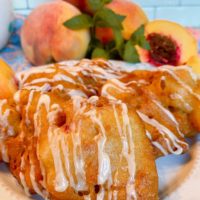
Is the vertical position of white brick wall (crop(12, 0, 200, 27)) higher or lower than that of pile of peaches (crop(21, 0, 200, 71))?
lower

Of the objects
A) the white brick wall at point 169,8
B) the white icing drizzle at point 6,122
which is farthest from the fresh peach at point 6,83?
the white brick wall at point 169,8

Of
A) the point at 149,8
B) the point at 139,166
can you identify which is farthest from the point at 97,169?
the point at 149,8

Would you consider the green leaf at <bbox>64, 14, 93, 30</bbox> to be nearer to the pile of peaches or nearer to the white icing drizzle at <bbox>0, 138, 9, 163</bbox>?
the pile of peaches

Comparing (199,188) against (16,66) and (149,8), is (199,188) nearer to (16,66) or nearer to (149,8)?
(16,66)

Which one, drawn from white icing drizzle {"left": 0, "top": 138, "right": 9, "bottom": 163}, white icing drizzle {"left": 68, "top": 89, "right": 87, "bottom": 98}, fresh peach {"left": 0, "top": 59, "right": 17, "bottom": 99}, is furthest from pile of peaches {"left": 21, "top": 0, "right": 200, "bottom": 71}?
white icing drizzle {"left": 0, "top": 138, "right": 9, "bottom": 163}

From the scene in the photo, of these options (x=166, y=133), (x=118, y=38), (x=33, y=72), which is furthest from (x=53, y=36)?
(x=166, y=133)

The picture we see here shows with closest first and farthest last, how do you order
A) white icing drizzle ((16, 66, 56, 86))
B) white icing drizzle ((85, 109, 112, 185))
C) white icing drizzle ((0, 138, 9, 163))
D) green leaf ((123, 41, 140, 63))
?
white icing drizzle ((85, 109, 112, 185))
white icing drizzle ((0, 138, 9, 163))
white icing drizzle ((16, 66, 56, 86))
green leaf ((123, 41, 140, 63))
